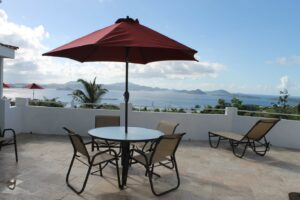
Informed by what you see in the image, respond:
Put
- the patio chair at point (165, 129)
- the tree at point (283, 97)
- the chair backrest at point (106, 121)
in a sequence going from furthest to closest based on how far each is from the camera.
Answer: the tree at point (283, 97)
the chair backrest at point (106, 121)
the patio chair at point (165, 129)

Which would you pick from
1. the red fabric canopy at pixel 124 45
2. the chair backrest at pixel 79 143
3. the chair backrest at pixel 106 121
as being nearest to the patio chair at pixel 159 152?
the chair backrest at pixel 79 143

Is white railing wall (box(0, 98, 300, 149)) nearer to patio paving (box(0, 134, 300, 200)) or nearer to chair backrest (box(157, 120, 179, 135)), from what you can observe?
patio paving (box(0, 134, 300, 200))

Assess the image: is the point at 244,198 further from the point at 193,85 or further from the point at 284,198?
the point at 193,85

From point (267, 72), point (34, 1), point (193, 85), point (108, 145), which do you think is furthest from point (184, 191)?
point (267, 72)

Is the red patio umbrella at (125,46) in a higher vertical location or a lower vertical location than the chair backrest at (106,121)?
higher

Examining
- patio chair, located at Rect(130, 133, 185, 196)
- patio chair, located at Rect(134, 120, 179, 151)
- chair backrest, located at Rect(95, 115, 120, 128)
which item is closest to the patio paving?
patio chair, located at Rect(130, 133, 185, 196)

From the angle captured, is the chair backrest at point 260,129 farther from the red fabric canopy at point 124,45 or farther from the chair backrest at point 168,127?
the red fabric canopy at point 124,45

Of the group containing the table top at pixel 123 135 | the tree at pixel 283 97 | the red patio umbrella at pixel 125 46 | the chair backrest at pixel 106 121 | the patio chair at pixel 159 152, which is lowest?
the patio chair at pixel 159 152

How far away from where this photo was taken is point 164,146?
12.0ft

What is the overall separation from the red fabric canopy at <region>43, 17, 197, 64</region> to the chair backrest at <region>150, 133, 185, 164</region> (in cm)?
115

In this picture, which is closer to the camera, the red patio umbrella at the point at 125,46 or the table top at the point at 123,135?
the red patio umbrella at the point at 125,46

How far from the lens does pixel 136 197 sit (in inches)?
138

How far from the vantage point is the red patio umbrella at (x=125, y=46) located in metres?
3.12

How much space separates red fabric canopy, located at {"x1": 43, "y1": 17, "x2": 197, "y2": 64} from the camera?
3115 mm
